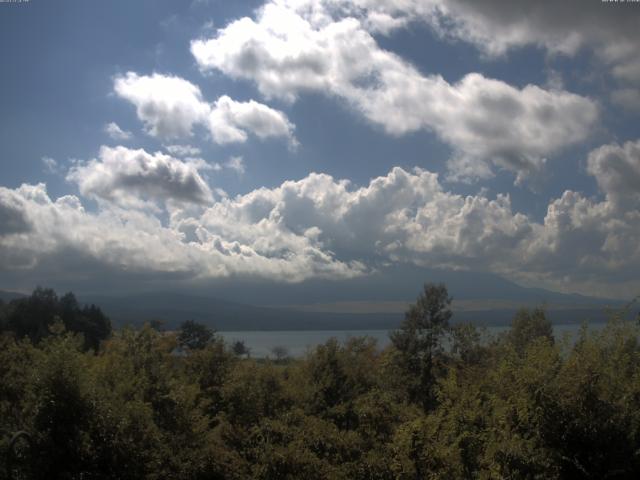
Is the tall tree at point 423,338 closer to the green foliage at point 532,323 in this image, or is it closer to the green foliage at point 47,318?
the green foliage at point 532,323

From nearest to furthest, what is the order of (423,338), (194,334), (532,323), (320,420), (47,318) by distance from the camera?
(320,420) → (423,338) → (532,323) → (47,318) → (194,334)

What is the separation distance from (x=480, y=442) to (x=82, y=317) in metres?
99.2

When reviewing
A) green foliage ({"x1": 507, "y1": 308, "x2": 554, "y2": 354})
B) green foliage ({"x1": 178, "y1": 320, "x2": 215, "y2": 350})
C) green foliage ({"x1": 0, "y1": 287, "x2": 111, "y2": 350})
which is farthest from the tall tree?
green foliage ({"x1": 0, "y1": 287, "x2": 111, "y2": 350})

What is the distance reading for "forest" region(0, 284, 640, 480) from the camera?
467 inches

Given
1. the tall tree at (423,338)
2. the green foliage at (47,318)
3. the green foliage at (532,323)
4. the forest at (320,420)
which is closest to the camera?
the forest at (320,420)

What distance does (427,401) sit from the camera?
123 feet

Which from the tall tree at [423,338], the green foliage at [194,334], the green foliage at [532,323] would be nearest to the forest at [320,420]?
the tall tree at [423,338]

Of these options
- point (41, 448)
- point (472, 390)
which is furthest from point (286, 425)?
point (41, 448)

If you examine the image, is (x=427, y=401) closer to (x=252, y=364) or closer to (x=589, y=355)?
(x=252, y=364)

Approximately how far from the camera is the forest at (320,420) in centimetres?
1187

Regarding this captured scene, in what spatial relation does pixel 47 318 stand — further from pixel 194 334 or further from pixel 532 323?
pixel 532 323

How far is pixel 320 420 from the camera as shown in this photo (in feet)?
67.2

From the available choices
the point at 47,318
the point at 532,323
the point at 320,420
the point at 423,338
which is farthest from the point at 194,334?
the point at 320,420

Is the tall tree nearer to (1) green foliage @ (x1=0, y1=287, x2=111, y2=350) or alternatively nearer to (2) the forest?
(2) the forest
